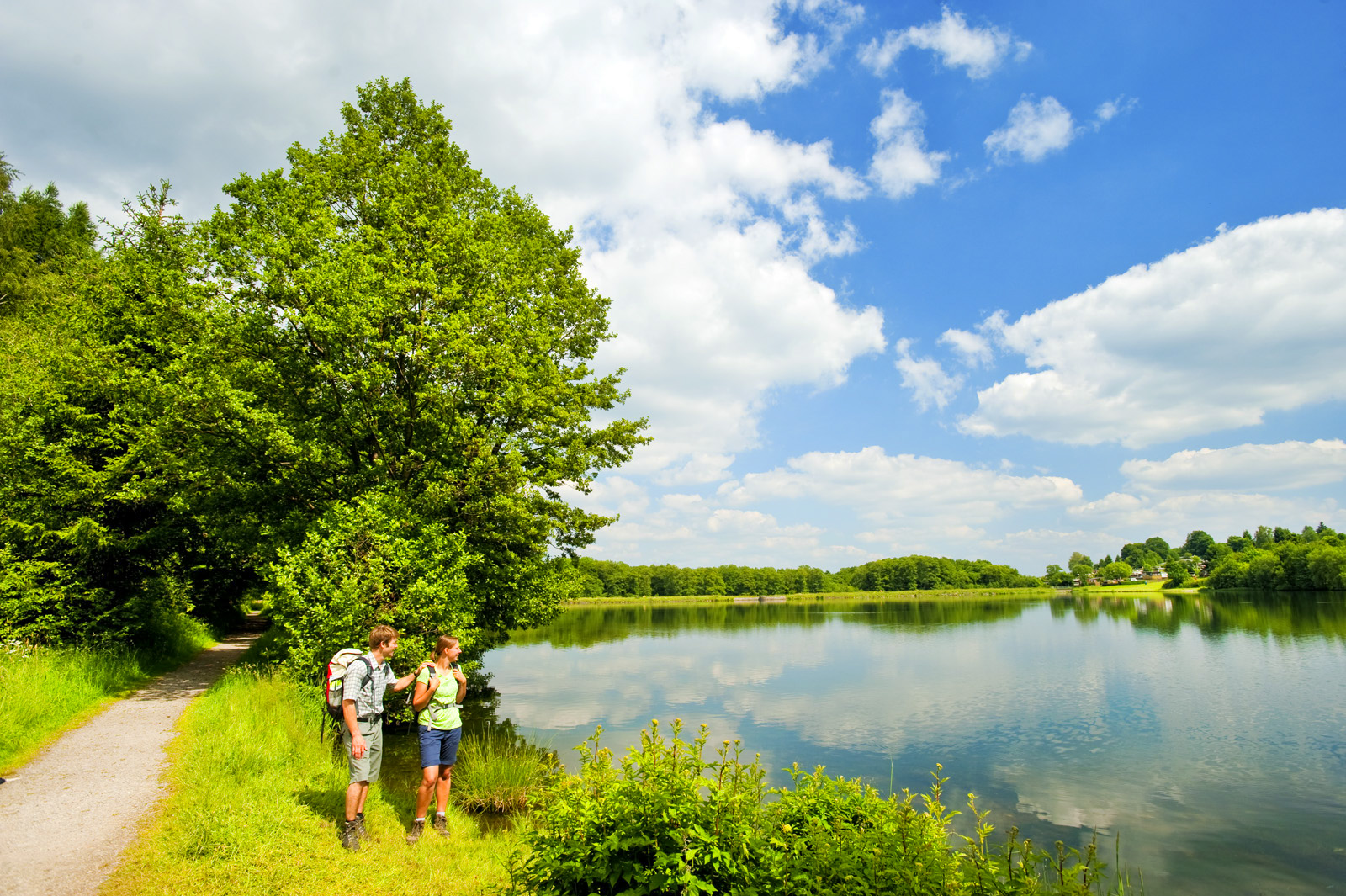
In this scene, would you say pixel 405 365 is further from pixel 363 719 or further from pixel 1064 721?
pixel 1064 721

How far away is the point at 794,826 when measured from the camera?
4.75 m

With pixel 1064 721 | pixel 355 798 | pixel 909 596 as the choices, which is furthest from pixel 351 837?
pixel 909 596

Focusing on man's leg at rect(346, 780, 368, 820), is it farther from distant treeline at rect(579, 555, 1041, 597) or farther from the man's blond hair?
distant treeline at rect(579, 555, 1041, 597)

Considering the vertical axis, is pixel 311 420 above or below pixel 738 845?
above

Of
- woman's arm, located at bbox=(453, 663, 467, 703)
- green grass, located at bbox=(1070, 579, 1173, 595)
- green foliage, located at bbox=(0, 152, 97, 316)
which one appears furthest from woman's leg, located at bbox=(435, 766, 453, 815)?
green grass, located at bbox=(1070, 579, 1173, 595)

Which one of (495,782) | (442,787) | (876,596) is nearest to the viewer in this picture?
(442,787)

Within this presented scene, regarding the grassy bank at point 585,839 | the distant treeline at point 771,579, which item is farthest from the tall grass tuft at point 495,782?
the distant treeline at point 771,579

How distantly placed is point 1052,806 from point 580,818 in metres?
13.7

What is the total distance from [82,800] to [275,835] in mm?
2983

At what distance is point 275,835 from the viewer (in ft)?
22.3

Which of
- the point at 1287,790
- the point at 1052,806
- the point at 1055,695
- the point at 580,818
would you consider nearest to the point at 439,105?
the point at 580,818

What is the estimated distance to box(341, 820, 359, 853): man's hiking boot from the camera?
6930 millimetres

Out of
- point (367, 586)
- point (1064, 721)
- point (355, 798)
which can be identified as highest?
point (367, 586)

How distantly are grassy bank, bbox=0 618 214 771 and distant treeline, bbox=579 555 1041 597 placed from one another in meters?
142
